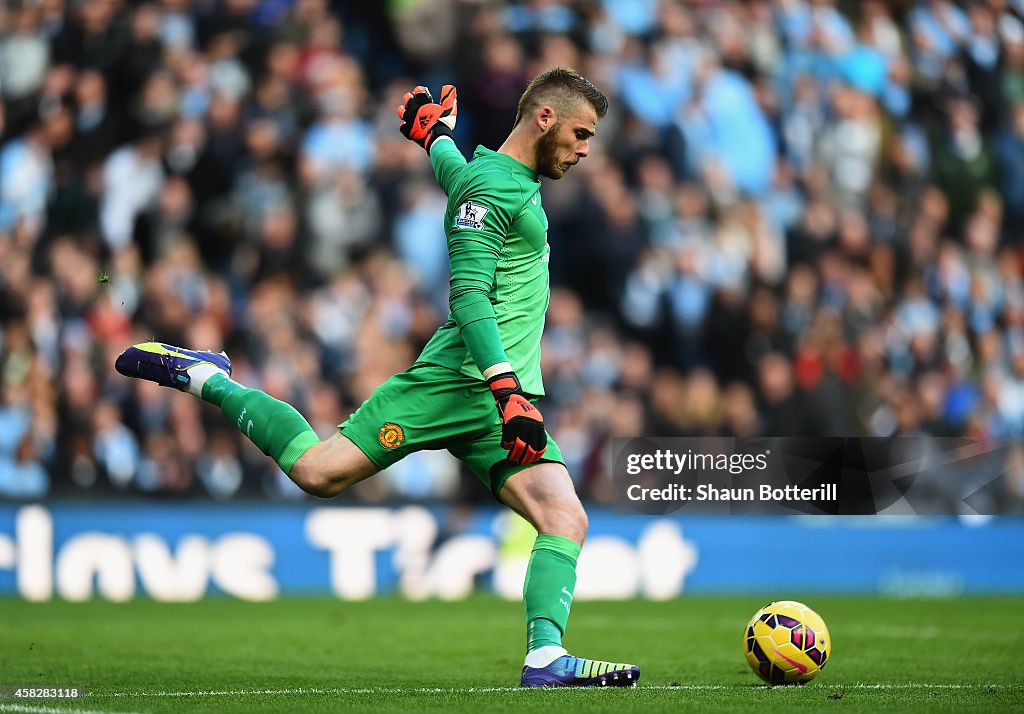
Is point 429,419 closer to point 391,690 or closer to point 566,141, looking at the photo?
point 391,690

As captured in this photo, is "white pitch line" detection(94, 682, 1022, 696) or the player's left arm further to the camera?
the player's left arm

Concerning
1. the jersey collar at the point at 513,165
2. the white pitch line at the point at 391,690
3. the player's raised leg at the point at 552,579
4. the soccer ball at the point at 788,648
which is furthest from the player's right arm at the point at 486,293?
the soccer ball at the point at 788,648

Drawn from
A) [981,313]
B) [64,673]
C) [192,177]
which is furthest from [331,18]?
[64,673]

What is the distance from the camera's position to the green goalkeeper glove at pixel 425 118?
6727mm

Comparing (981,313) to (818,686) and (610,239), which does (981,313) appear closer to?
(610,239)

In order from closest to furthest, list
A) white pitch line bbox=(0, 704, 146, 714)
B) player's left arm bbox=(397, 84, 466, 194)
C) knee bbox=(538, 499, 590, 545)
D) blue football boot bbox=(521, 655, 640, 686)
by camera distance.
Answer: white pitch line bbox=(0, 704, 146, 714)
blue football boot bbox=(521, 655, 640, 686)
knee bbox=(538, 499, 590, 545)
player's left arm bbox=(397, 84, 466, 194)

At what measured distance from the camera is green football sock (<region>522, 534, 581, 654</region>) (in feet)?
20.1

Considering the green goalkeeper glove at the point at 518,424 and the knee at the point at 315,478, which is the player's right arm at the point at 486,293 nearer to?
the green goalkeeper glove at the point at 518,424

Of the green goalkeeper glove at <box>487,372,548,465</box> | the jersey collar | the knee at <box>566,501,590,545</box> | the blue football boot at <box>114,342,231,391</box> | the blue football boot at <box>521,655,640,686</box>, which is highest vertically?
the jersey collar

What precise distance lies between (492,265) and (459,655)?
3.00m

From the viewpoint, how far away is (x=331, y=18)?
54.5ft

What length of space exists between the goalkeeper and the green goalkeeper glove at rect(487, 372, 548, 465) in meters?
0.07

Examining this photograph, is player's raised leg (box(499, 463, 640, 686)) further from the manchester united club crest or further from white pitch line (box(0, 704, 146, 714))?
white pitch line (box(0, 704, 146, 714))

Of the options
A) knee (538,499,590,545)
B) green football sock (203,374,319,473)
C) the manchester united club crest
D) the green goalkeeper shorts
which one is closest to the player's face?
the green goalkeeper shorts
